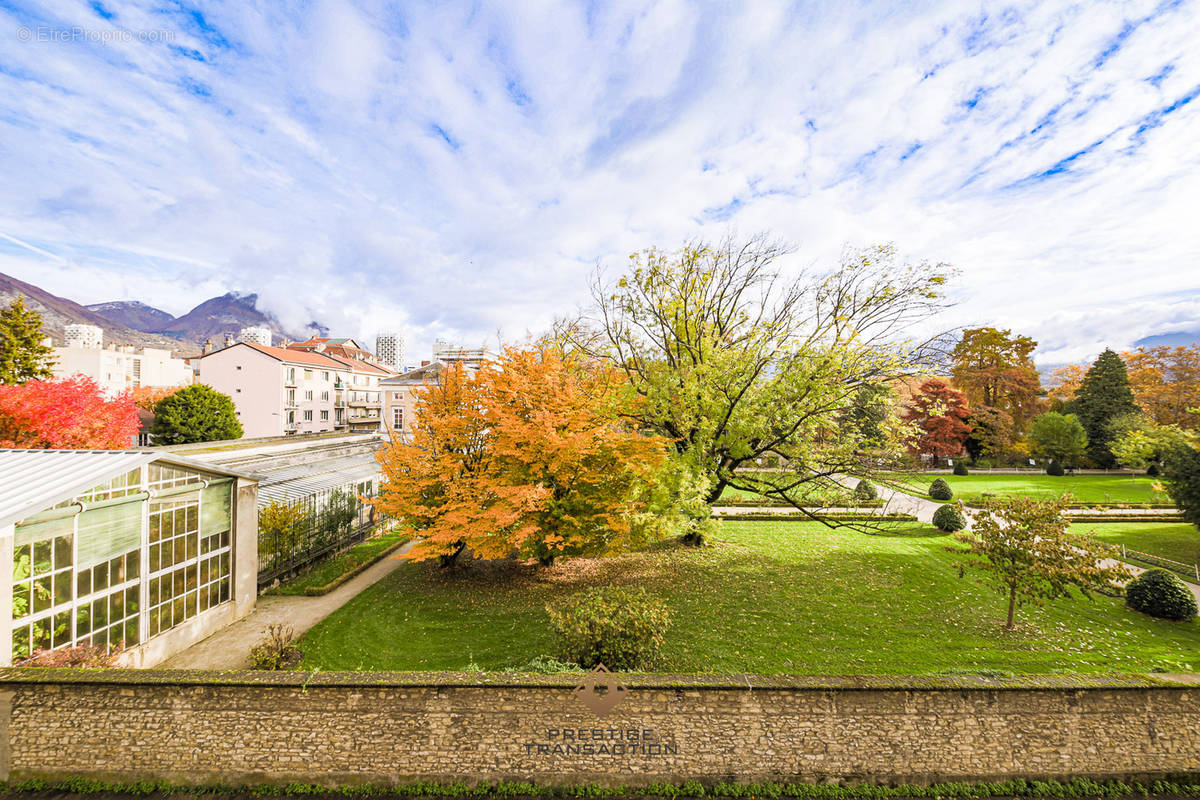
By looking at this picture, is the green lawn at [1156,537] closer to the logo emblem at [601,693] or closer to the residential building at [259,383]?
the logo emblem at [601,693]

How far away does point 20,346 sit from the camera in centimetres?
2753

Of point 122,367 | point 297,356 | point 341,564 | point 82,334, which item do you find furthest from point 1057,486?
point 82,334

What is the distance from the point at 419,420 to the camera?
14148mm

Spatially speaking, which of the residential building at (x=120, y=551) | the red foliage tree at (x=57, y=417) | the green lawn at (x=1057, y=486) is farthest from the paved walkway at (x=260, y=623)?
the green lawn at (x=1057, y=486)

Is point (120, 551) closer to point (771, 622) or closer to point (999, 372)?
point (771, 622)

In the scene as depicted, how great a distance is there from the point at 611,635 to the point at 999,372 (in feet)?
181

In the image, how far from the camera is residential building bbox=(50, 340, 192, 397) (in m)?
55.6

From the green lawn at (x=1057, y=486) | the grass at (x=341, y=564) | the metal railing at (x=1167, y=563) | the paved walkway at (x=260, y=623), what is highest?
the grass at (x=341, y=564)

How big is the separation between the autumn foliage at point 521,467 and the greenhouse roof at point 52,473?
18.4 feet

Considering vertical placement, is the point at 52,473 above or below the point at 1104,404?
below

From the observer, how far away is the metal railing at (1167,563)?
53.1ft

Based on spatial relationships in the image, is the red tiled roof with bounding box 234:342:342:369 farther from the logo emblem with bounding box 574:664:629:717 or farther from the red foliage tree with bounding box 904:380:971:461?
the red foliage tree with bounding box 904:380:971:461

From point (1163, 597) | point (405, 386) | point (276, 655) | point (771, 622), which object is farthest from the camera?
point (405, 386)

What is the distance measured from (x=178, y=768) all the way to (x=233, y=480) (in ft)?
22.6
